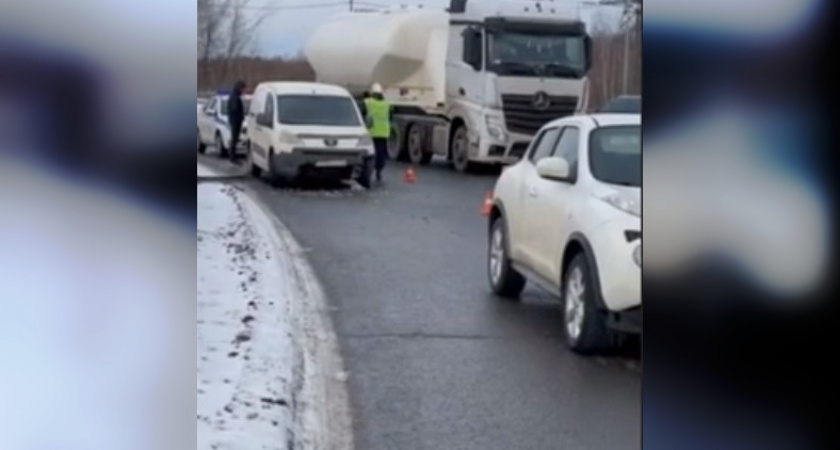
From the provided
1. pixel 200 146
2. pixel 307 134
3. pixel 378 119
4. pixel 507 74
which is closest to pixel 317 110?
pixel 307 134

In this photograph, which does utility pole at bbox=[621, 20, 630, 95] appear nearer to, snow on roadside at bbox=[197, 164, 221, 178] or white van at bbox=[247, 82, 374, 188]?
white van at bbox=[247, 82, 374, 188]

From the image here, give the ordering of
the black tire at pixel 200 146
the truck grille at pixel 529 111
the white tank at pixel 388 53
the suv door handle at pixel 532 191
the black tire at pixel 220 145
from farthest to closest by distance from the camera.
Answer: the suv door handle at pixel 532 191 → the truck grille at pixel 529 111 → the white tank at pixel 388 53 → the black tire at pixel 220 145 → the black tire at pixel 200 146

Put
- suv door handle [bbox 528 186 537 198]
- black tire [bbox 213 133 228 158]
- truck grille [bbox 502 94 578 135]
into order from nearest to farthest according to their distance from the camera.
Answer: black tire [bbox 213 133 228 158]
truck grille [bbox 502 94 578 135]
suv door handle [bbox 528 186 537 198]

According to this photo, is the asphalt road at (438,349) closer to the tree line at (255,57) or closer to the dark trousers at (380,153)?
the dark trousers at (380,153)

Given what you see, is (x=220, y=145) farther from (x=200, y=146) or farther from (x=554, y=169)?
(x=554, y=169)

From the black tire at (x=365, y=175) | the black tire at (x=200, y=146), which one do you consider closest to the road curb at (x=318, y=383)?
the black tire at (x=365, y=175)

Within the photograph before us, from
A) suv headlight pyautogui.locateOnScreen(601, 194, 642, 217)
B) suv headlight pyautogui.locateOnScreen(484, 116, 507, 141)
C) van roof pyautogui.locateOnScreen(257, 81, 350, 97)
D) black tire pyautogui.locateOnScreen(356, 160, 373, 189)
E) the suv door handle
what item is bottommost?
suv headlight pyautogui.locateOnScreen(601, 194, 642, 217)

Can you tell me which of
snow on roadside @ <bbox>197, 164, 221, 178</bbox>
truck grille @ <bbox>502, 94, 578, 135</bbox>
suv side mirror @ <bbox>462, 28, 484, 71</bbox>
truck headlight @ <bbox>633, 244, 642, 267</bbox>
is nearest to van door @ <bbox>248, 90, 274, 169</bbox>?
snow on roadside @ <bbox>197, 164, 221, 178</bbox>
